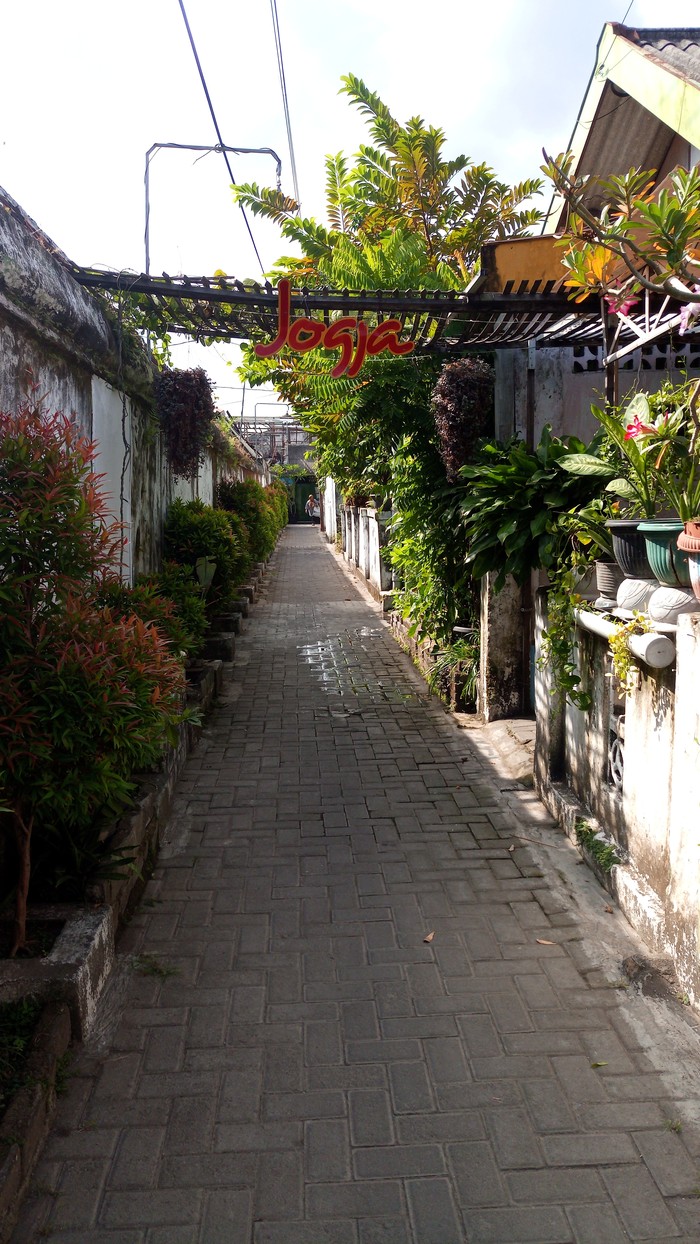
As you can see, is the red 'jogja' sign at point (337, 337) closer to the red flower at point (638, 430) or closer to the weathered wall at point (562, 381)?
the weathered wall at point (562, 381)

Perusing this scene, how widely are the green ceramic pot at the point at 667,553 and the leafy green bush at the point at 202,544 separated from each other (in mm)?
5765

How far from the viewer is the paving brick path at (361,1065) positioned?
230cm

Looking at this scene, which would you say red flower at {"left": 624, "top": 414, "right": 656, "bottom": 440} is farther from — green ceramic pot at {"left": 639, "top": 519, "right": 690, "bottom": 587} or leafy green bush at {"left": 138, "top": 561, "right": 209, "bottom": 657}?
leafy green bush at {"left": 138, "top": 561, "right": 209, "bottom": 657}

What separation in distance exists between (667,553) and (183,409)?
17.8 ft

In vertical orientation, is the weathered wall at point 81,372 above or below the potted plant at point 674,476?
above

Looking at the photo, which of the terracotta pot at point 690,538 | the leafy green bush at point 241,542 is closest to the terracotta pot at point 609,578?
the terracotta pot at point 690,538

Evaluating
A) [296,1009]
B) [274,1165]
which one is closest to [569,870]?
[296,1009]

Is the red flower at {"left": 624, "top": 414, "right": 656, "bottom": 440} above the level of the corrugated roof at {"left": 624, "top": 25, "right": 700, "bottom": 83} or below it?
below

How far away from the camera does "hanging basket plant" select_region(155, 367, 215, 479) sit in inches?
299

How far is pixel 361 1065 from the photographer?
9.51ft

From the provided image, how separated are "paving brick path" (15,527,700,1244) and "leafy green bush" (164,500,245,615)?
436 cm

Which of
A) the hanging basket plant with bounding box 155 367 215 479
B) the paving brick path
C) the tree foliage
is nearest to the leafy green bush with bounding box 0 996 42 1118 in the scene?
the paving brick path

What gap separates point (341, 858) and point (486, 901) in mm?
921

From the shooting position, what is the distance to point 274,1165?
245 cm
